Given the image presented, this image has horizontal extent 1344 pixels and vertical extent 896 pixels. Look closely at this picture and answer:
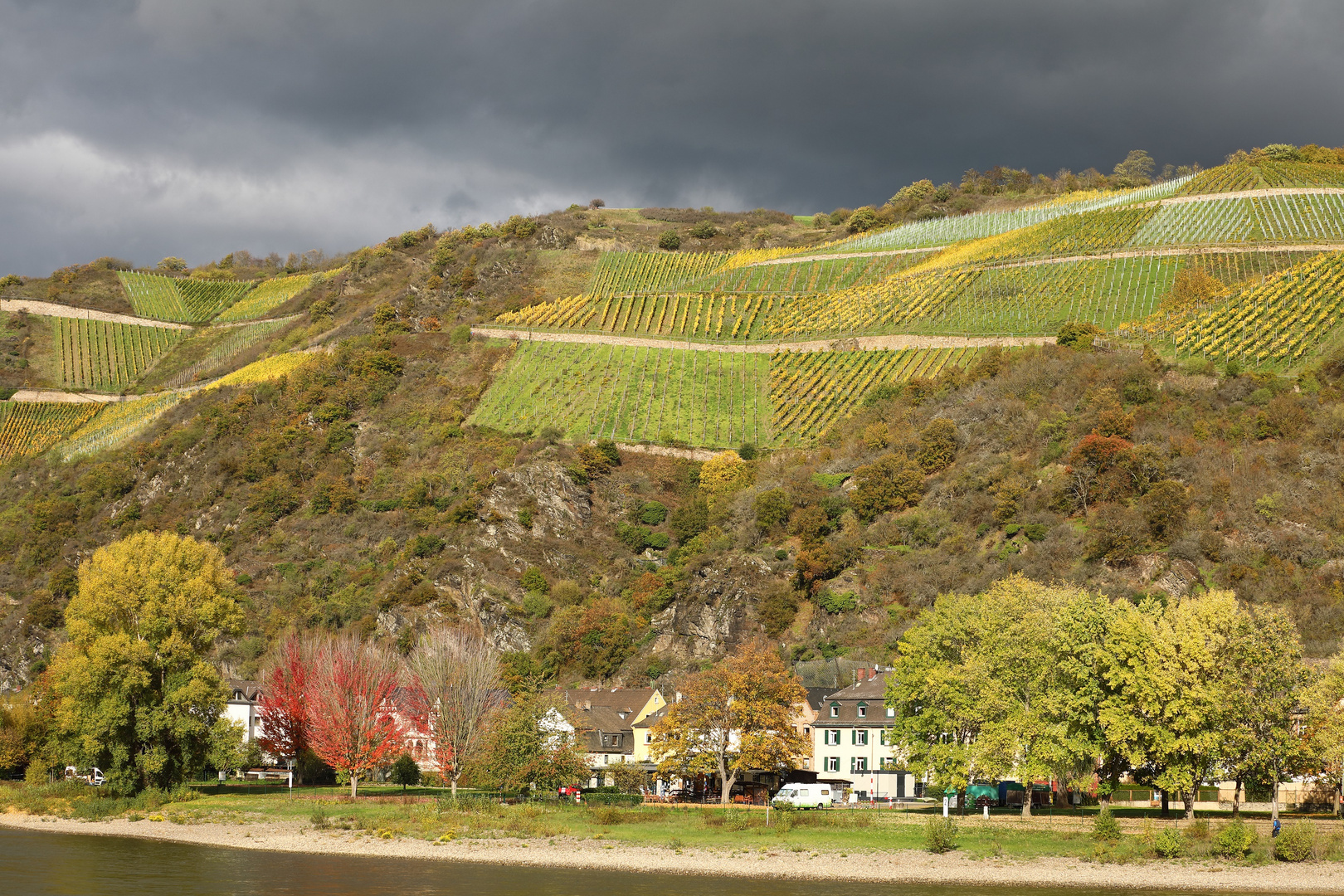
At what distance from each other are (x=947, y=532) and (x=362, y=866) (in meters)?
51.1

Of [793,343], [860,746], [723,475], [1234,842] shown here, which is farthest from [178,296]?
[1234,842]

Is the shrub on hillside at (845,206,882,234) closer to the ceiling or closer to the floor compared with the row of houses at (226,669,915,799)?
closer to the ceiling

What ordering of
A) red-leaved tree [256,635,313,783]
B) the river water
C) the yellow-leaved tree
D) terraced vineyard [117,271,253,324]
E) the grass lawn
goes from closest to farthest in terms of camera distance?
the river water, the grass lawn, red-leaved tree [256,635,313,783], the yellow-leaved tree, terraced vineyard [117,271,253,324]

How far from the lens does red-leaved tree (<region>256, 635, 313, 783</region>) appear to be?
6462 cm

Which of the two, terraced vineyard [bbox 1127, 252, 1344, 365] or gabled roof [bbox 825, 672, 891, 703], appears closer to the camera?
gabled roof [bbox 825, 672, 891, 703]

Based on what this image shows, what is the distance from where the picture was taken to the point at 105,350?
161m

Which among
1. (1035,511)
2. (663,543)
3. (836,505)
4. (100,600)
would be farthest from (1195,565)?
(100,600)

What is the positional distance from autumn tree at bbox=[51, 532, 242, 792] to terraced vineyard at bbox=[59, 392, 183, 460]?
74702 mm

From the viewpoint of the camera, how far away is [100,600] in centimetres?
5722

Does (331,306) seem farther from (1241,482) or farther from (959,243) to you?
(1241,482)

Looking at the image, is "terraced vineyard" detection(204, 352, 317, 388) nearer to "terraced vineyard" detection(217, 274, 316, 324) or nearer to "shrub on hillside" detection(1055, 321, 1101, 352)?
"terraced vineyard" detection(217, 274, 316, 324)

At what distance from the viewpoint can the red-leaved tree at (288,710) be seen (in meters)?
64.6

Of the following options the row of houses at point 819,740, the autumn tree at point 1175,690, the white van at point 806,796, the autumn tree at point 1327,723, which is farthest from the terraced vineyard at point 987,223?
the autumn tree at point 1175,690

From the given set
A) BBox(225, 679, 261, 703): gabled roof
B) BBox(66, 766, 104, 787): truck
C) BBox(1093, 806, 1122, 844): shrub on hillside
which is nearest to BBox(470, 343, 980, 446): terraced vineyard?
BBox(225, 679, 261, 703): gabled roof
